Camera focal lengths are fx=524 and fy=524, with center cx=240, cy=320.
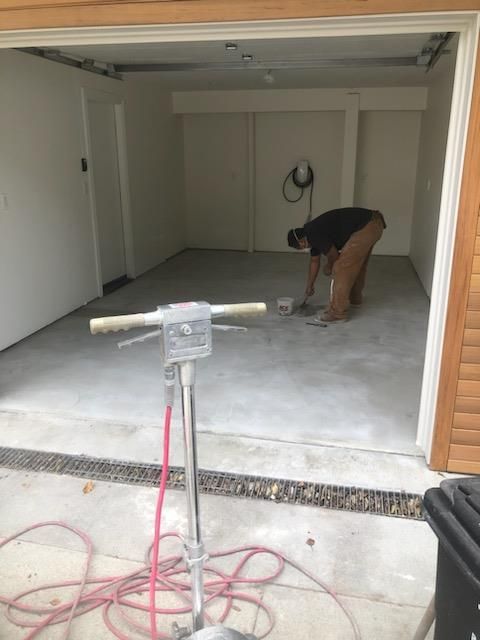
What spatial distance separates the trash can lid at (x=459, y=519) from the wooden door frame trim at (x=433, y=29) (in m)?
1.23

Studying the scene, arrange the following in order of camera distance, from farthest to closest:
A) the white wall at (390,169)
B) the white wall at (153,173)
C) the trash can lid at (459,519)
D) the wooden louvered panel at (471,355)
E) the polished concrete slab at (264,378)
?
the white wall at (390,169) < the white wall at (153,173) < the polished concrete slab at (264,378) < the wooden louvered panel at (471,355) < the trash can lid at (459,519)

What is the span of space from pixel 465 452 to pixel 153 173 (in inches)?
227

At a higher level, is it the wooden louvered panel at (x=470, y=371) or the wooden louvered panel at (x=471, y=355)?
the wooden louvered panel at (x=471, y=355)

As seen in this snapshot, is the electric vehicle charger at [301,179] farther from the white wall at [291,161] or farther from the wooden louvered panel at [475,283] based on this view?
the wooden louvered panel at [475,283]

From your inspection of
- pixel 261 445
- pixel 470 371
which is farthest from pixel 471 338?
pixel 261 445

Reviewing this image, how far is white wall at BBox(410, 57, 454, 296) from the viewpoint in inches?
211

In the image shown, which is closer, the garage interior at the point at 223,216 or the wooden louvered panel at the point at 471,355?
the wooden louvered panel at the point at 471,355

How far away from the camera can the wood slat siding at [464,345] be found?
2129 mm

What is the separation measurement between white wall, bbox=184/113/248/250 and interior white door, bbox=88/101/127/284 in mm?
2475

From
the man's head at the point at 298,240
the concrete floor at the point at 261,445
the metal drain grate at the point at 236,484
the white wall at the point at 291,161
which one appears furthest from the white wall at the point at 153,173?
the metal drain grate at the point at 236,484

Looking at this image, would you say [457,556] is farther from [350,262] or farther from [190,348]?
[350,262]

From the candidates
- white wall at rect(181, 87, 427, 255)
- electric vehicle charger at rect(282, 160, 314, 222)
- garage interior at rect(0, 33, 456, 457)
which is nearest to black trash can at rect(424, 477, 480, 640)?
garage interior at rect(0, 33, 456, 457)

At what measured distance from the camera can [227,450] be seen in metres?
2.71

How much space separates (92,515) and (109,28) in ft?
6.85
